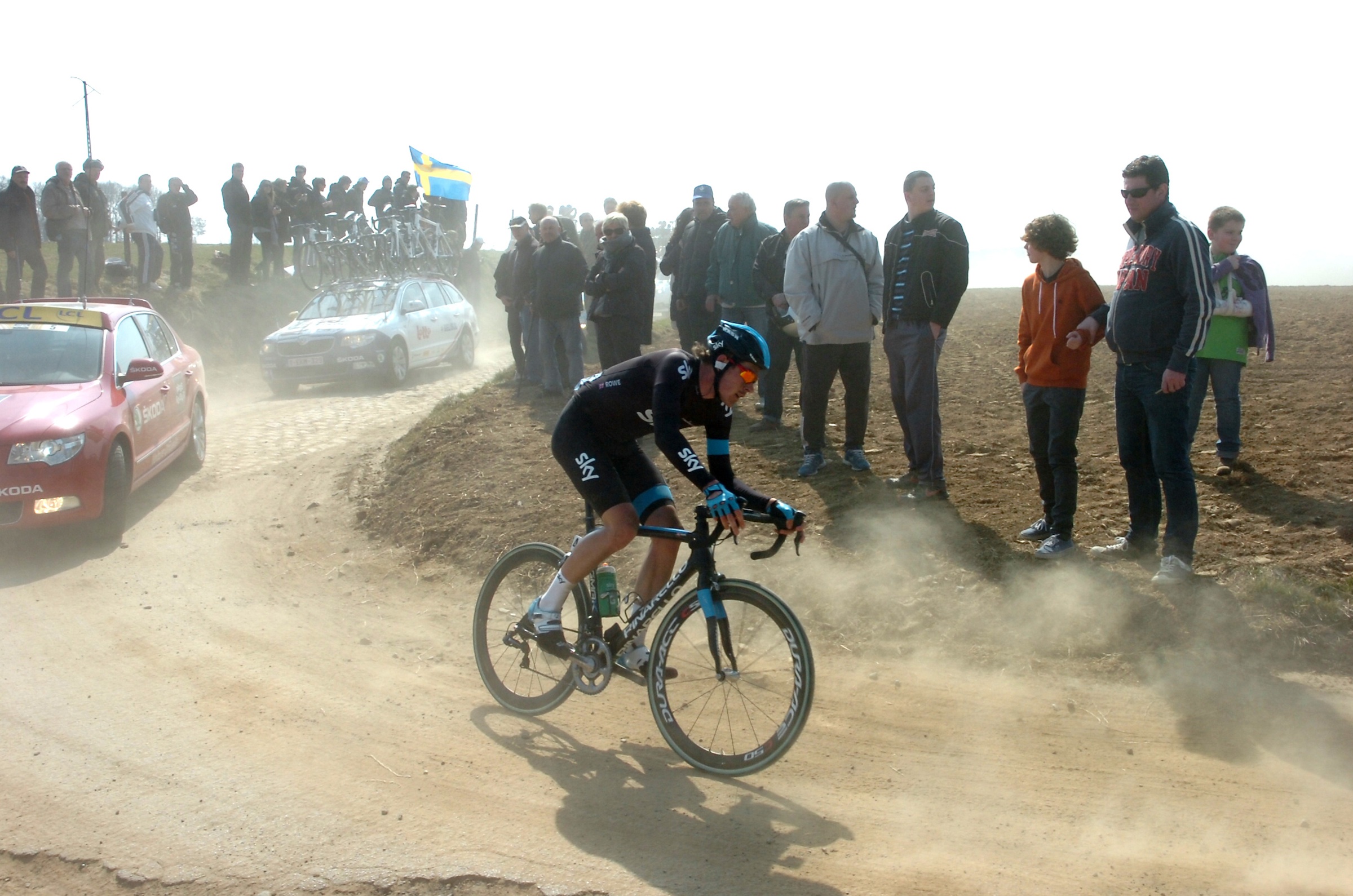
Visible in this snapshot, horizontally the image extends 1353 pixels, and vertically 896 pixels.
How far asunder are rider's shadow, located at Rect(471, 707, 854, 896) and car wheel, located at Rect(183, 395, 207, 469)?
7.51 m

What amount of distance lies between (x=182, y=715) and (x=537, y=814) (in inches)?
89.1

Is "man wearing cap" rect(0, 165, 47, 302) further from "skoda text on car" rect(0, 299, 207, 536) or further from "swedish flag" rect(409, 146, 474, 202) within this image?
"swedish flag" rect(409, 146, 474, 202)

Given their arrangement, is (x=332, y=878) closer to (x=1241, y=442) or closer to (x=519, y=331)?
(x=1241, y=442)

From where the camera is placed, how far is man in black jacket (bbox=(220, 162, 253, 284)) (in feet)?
68.1

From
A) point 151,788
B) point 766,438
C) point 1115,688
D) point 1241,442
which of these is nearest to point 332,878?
point 151,788

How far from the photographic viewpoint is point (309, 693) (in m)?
5.94

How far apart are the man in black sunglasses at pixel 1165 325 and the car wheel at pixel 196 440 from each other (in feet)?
30.3

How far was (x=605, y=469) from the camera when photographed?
16.8 ft

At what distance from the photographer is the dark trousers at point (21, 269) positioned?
16.7 meters

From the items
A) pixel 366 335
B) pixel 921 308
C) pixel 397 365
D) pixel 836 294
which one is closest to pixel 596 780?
pixel 921 308

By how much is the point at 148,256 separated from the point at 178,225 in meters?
0.83

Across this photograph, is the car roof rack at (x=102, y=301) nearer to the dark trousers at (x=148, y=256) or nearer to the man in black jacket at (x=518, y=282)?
the man in black jacket at (x=518, y=282)

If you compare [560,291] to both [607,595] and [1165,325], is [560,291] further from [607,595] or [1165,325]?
[1165,325]

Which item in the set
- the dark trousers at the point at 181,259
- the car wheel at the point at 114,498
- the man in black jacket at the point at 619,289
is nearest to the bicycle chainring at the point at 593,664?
the car wheel at the point at 114,498
